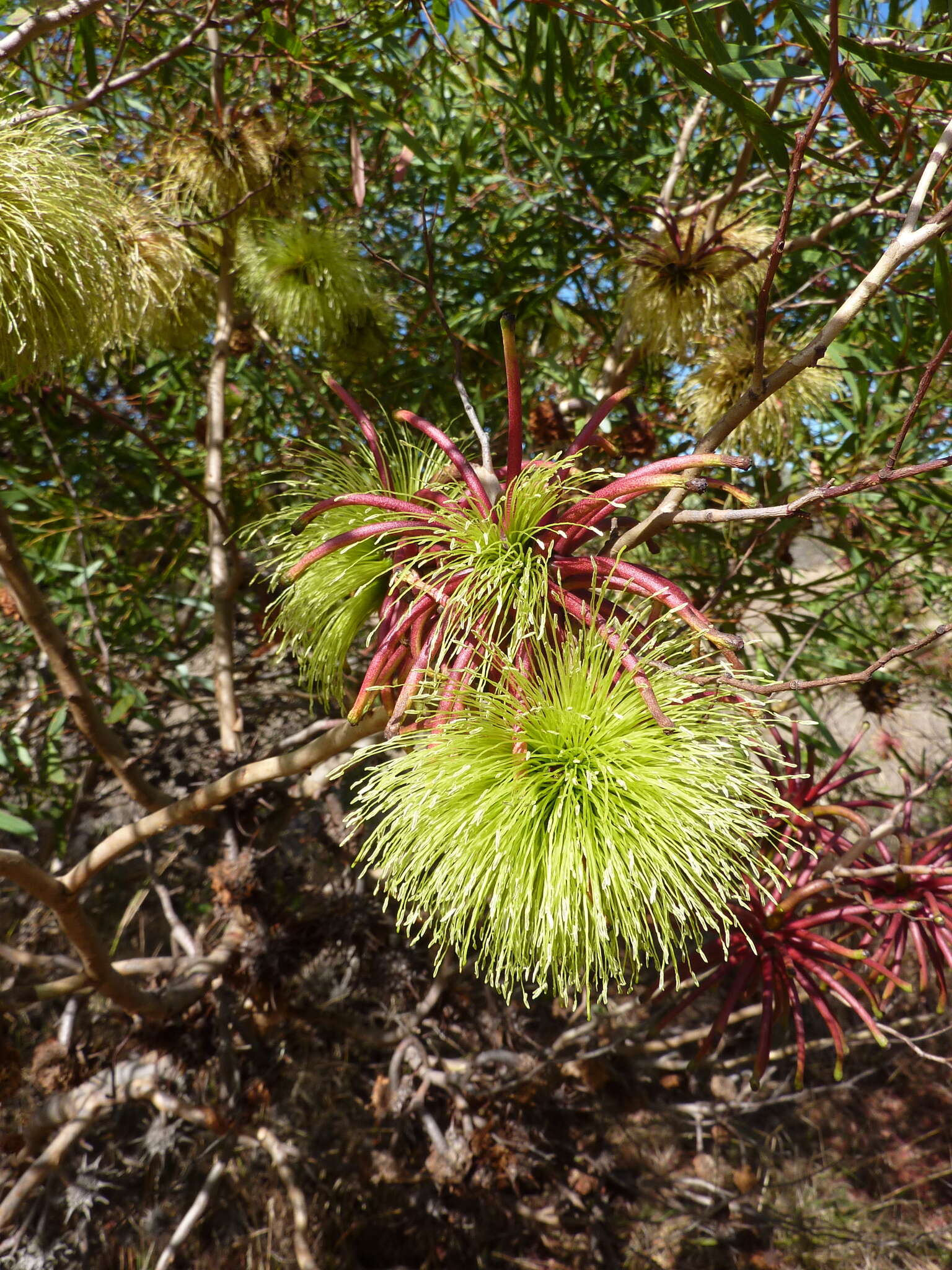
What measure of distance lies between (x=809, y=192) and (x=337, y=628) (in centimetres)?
138

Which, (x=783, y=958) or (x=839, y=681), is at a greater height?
(x=839, y=681)

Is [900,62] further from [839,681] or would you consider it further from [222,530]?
[222,530]

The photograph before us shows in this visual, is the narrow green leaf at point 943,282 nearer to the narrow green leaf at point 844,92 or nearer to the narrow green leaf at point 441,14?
the narrow green leaf at point 844,92

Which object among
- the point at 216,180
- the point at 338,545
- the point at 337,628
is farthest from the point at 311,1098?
the point at 216,180

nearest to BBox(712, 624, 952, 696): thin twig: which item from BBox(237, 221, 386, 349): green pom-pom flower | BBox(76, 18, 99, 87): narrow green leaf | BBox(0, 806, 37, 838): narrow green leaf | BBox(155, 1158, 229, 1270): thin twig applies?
BBox(0, 806, 37, 838): narrow green leaf

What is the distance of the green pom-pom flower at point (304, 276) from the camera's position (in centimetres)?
121

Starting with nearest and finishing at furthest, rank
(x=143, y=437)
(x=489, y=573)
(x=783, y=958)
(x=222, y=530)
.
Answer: (x=489, y=573) < (x=783, y=958) < (x=143, y=437) < (x=222, y=530)

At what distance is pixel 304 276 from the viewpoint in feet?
4.00

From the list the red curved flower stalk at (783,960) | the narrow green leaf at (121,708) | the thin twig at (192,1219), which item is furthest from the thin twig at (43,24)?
the thin twig at (192,1219)

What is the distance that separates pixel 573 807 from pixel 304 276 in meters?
0.98

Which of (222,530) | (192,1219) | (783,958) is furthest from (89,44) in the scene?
(192,1219)

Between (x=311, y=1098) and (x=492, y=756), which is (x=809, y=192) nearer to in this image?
(x=492, y=756)

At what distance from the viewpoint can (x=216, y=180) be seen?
1262mm

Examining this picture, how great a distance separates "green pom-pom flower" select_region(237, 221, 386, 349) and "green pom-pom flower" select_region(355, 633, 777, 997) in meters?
0.87
